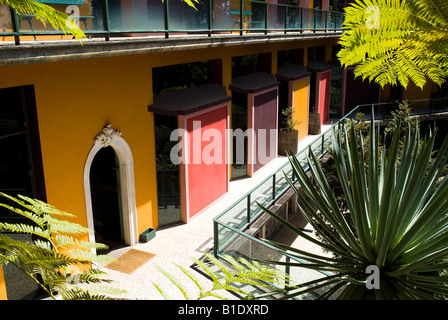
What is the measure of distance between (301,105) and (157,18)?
12.7 metres

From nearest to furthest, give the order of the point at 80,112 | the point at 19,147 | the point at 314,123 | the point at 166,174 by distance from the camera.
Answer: the point at 19,147
the point at 80,112
the point at 166,174
the point at 314,123

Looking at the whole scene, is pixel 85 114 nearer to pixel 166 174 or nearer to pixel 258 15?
pixel 166 174

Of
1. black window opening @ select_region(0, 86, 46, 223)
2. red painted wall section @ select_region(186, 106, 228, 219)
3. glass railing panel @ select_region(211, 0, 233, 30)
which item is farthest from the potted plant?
black window opening @ select_region(0, 86, 46, 223)

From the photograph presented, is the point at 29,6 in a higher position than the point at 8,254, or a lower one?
higher

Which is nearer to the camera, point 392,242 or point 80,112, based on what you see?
point 392,242

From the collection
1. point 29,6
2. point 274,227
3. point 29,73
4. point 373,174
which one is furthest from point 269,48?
point 29,6

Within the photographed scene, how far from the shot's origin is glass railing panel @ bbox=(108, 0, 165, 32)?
7.57 m

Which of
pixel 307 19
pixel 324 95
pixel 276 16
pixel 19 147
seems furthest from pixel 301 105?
pixel 19 147

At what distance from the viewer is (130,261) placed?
9.54 m

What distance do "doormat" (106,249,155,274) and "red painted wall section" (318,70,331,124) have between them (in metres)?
15.9

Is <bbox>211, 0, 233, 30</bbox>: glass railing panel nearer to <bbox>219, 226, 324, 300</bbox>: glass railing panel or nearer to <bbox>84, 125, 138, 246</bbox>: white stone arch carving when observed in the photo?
<bbox>84, 125, 138, 246</bbox>: white stone arch carving
